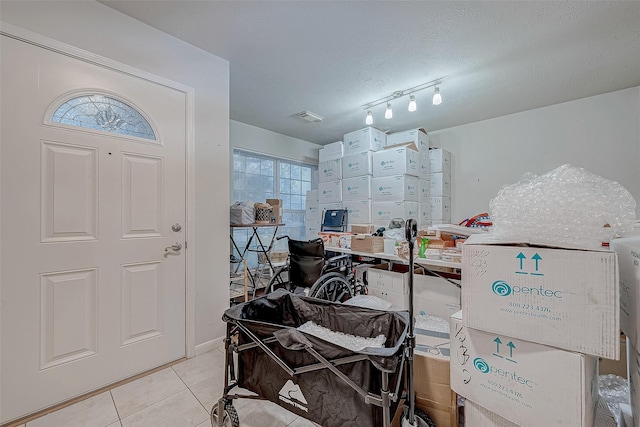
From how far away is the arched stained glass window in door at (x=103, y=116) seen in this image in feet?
5.32

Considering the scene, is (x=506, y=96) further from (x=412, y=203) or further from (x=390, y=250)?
(x=390, y=250)

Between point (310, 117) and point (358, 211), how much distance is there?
1.51 metres

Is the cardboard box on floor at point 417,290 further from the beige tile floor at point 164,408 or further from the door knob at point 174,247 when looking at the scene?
the door knob at point 174,247

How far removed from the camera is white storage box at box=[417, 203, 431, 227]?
3.80 m

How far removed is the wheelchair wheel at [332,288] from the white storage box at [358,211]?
1552 mm

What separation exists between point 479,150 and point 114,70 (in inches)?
170

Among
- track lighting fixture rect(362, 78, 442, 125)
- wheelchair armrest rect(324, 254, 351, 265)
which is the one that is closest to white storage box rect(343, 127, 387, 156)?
track lighting fixture rect(362, 78, 442, 125)

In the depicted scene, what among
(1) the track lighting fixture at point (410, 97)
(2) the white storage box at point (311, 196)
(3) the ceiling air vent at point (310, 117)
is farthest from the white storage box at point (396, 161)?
(2) the white storage box at point (311, 196)

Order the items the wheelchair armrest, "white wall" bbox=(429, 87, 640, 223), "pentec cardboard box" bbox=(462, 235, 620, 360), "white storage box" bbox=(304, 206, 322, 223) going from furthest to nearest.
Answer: "white storage box" bbox=(304, 206, 322, 223)
"white wall" bbox=(429, 87, 640, 223)
the wheelchair armrest
"pentec cardboard box" bbox=(462, 235, 620, 360)

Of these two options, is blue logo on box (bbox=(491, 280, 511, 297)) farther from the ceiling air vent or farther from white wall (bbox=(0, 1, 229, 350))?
the ceiling air vent

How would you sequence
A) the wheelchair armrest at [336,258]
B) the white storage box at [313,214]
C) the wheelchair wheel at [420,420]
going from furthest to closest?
the white storage box at [313,214]
the wheelchair armrest at [336,258]
the wheelchair wheel at [420,420]

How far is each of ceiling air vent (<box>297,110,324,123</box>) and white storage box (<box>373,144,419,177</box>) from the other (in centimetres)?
95

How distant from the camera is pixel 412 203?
12.0ft

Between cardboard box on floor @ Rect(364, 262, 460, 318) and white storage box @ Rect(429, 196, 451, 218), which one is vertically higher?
Answer: white storage box @ Rect(429, 196, 451, 218)
